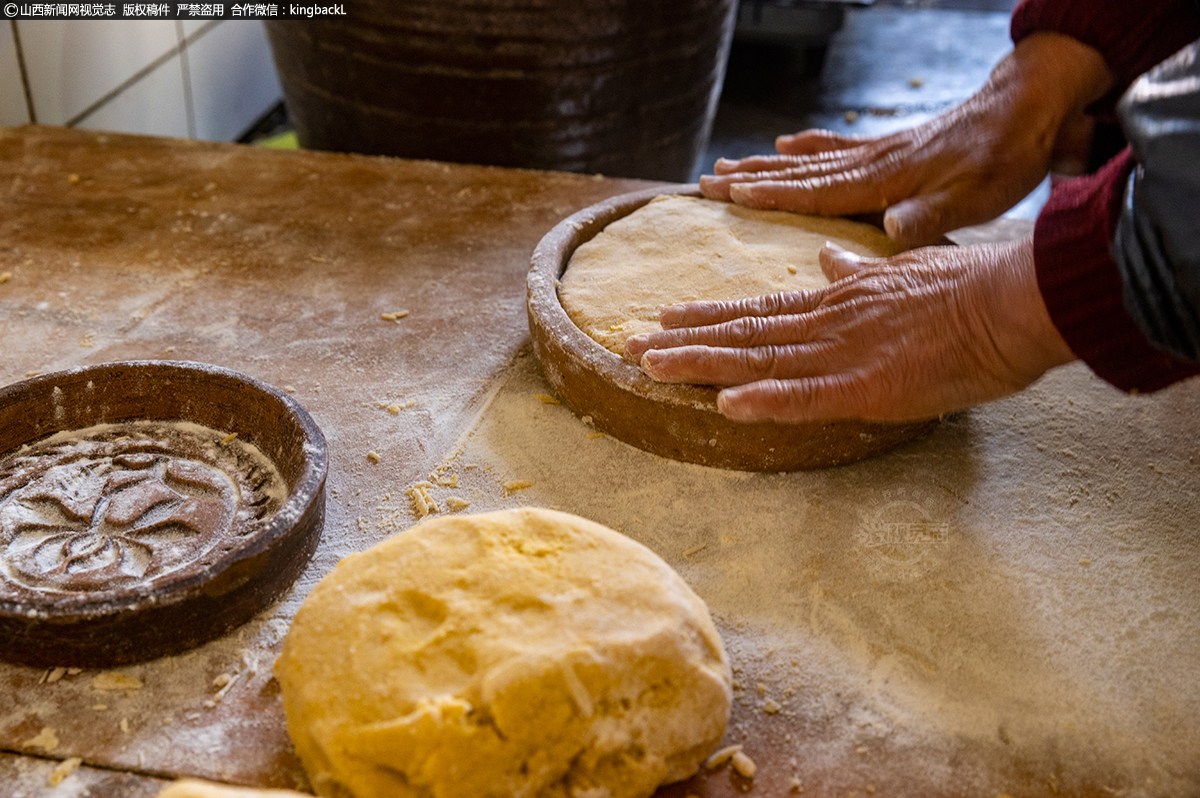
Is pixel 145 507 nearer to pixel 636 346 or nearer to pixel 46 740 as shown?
pixel 46 740

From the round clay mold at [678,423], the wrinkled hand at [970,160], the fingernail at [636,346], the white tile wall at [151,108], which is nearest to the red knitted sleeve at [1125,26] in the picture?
the wrinkled hand at [970,160]

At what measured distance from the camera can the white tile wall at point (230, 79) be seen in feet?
15.2

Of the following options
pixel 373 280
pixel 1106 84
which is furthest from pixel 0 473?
pixel 1106 84

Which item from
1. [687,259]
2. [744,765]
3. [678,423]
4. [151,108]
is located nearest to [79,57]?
[151,108]

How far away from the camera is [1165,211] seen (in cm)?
119

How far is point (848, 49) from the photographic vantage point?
22.9 feet

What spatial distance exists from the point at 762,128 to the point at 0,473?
494 cm

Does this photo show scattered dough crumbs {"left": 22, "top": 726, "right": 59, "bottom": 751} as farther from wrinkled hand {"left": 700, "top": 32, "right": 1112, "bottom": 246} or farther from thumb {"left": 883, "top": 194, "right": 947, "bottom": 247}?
thumb {"left": 883, "top": 194, "right": 947, "bottom": 247}

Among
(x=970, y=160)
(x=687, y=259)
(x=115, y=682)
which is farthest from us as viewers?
(x=970, y=160)

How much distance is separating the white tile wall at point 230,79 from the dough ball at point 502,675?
13.5ft

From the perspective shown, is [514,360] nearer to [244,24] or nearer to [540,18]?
[540,18]

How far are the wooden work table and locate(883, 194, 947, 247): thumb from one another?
446 millimetres

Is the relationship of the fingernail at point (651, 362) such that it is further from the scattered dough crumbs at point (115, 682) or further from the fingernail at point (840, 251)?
the scattered dough crumbs at point (115, 682)

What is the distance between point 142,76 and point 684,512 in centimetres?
368
